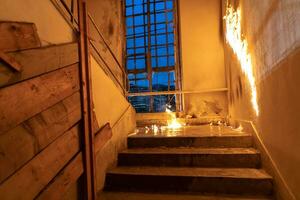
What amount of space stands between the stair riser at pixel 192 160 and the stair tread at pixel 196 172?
3.4 inches

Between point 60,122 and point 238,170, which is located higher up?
point 60,122

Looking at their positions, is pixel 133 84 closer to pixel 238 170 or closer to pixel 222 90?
pixel 222 90

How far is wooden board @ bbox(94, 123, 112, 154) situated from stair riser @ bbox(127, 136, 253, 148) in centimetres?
68

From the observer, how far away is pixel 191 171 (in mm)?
2482

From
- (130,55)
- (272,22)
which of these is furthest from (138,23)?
(272,22)

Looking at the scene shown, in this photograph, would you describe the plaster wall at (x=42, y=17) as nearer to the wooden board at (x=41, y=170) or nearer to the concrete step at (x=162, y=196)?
the wooden board at (x=41, y=170)

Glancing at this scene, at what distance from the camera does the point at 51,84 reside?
1.72 meters

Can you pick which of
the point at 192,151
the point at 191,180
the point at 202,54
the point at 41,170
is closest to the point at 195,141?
the point at 192,151

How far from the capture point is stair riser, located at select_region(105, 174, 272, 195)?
2.17 m

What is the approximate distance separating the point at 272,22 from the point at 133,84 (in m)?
5.01

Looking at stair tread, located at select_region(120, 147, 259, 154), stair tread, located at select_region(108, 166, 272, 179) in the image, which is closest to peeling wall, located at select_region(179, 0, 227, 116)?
stair tread, located at select_region(120, 147, 259, 154)

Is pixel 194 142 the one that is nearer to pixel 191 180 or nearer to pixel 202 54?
pixel 191 180

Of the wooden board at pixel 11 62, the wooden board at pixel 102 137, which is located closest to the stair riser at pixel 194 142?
the wooden board at pixel 102 137

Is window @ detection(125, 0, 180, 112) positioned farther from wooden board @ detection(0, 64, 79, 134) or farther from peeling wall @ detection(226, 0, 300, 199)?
wooden board @ detection(0, 64, 79, 134)
